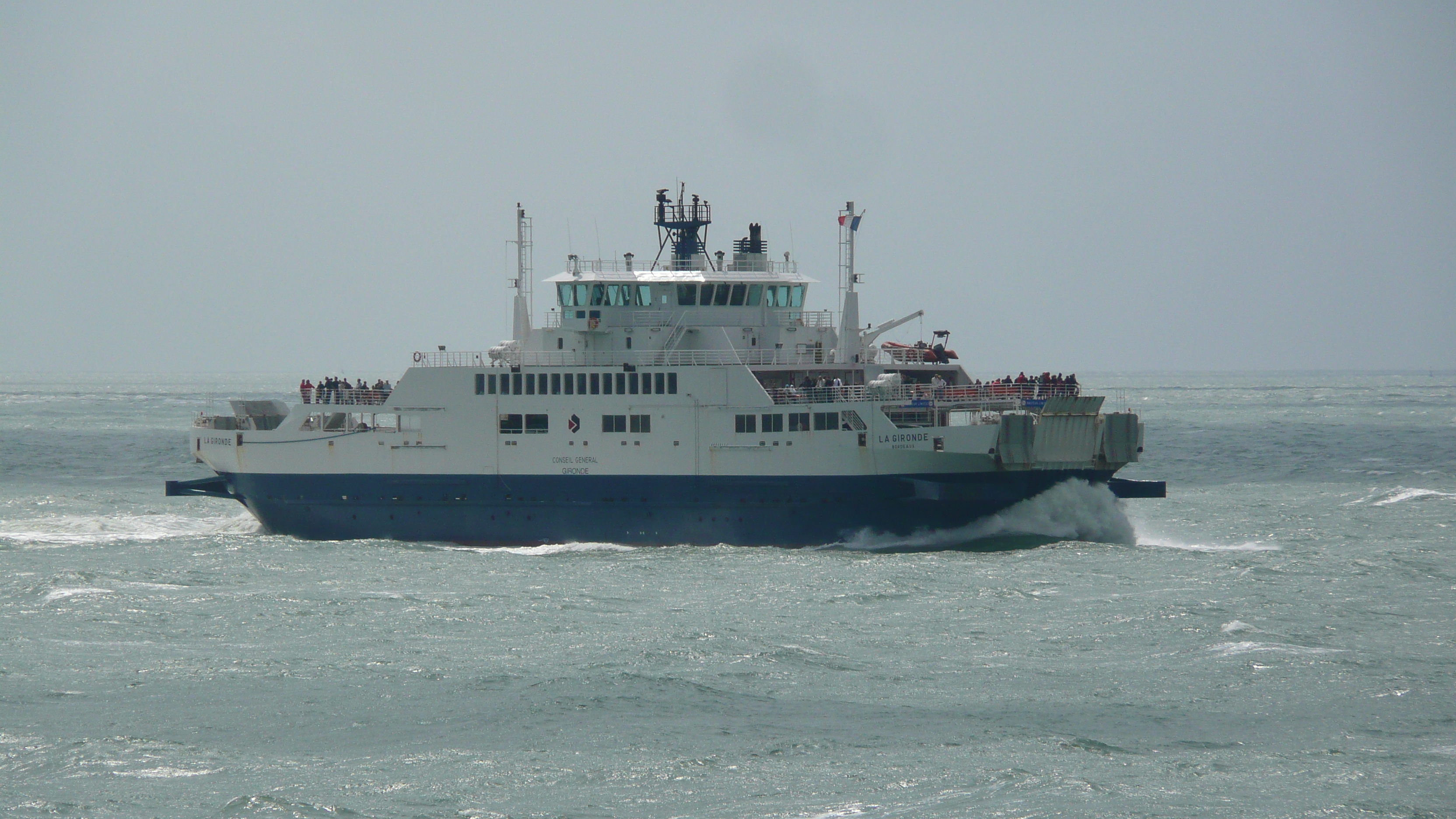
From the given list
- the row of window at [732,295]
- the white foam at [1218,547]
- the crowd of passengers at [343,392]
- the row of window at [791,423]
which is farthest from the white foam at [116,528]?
the white foam at [1218,547]

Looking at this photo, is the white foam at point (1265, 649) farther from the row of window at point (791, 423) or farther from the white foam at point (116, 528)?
the white foam at point (116, 528)

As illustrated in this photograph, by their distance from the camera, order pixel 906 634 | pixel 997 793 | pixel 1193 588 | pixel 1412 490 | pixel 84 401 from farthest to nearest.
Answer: pixel 84 401
pixel 1412 490
pixel 1193 588
pixel 906 634
pixel 997 793

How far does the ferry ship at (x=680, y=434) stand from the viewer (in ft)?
108

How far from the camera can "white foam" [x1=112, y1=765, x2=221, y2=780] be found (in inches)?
698

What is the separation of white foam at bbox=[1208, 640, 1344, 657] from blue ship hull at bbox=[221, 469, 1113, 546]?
9554 millimetres

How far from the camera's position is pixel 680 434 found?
3356 centimetres

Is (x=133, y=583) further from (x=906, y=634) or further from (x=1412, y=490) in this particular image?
(x=1412, y=490)

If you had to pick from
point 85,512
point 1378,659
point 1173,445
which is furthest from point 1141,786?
point 1173,445

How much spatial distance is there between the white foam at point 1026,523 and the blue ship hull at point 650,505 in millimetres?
165

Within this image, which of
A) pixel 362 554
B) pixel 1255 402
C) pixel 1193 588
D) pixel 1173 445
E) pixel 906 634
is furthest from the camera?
pixel 1255 402

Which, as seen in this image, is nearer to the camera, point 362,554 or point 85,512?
point 362,554

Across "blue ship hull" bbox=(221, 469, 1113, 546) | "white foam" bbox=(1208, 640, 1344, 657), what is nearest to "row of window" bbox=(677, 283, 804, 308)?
"blue ship hull" bbox=(221, 469, 1113, 546)

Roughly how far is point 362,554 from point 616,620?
32.2 feet

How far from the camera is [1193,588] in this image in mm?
28453
